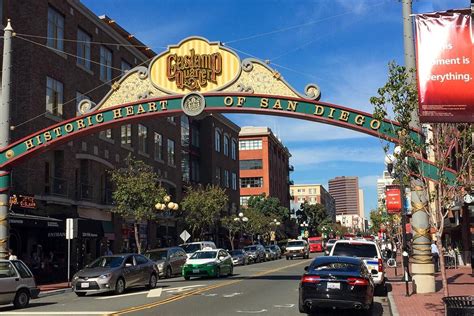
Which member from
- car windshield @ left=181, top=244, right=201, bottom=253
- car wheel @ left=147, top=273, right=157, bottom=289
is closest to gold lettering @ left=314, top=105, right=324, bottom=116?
car wheel @ left=147, top=273, right=157, bottom=289

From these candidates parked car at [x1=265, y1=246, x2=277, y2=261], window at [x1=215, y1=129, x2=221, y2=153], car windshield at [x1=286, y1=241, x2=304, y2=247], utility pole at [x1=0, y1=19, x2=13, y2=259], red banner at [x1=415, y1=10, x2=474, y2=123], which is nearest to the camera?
red banner at [x1=415, y1=10, x2=474, y2=123]

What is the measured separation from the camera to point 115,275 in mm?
19906

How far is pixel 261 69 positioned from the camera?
919 inches

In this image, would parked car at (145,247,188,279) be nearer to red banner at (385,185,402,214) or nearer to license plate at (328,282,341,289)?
red banner at (385,185,402,214)

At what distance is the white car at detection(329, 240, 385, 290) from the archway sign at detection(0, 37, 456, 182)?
16.3ft

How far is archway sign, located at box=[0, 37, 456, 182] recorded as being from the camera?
22.4m

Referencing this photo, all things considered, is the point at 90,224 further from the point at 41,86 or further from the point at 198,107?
the point at 198,107

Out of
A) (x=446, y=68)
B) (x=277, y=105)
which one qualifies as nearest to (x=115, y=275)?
(x=277, y=105)

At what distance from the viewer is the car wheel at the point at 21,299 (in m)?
16.7

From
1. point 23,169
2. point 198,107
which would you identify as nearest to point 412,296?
point 198,107

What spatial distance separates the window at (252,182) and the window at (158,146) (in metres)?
56.3

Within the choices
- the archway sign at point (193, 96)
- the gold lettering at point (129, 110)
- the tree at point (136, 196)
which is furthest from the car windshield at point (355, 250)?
the tree at point (136, 196)

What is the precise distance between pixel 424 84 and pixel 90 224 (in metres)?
27.5

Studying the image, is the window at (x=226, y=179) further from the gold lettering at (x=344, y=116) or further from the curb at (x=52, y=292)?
the gold lettering at (x=344, y=116)
